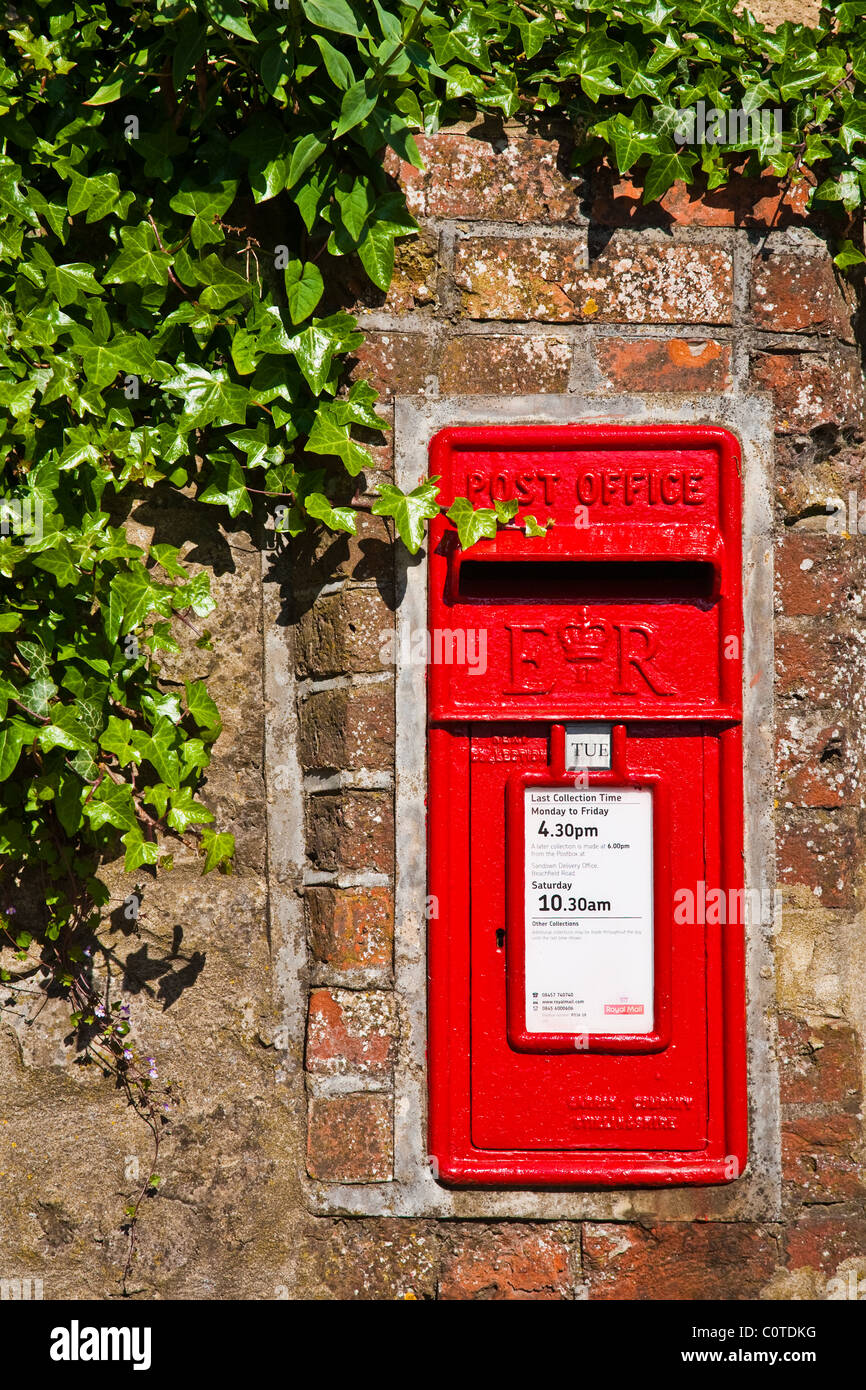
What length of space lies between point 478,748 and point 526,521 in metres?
0.43

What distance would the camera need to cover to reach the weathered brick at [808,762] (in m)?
2.09

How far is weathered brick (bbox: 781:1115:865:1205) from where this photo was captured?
2057mm

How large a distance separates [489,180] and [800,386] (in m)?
0.72

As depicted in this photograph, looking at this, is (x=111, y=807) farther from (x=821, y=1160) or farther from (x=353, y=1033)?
(x=821, y=1160)

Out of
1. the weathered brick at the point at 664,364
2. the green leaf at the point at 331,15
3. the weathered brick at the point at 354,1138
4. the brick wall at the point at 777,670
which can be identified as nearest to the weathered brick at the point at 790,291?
the brick wall at the point at 777,670

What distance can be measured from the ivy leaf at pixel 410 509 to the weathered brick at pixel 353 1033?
87cm

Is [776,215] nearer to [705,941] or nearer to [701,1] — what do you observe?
[701,1]

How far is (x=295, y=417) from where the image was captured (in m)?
2.02

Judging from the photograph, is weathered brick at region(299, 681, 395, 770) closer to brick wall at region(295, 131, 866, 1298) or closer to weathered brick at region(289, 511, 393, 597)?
brick wall at region(295, 131, 866, 1298)

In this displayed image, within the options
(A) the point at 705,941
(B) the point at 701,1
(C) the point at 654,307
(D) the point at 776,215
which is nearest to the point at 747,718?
(A) the point at 705,941

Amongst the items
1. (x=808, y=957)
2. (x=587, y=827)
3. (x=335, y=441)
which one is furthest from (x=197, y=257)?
(x=808, y=957)

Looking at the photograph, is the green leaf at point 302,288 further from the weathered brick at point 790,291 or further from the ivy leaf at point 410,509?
the weathered brick at point 790,291

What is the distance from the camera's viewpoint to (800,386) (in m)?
2.10

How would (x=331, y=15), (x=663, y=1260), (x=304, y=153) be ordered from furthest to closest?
1. (x=663, y=1260)
2. (x=304, y=153)
3. (x=331, y=15)
